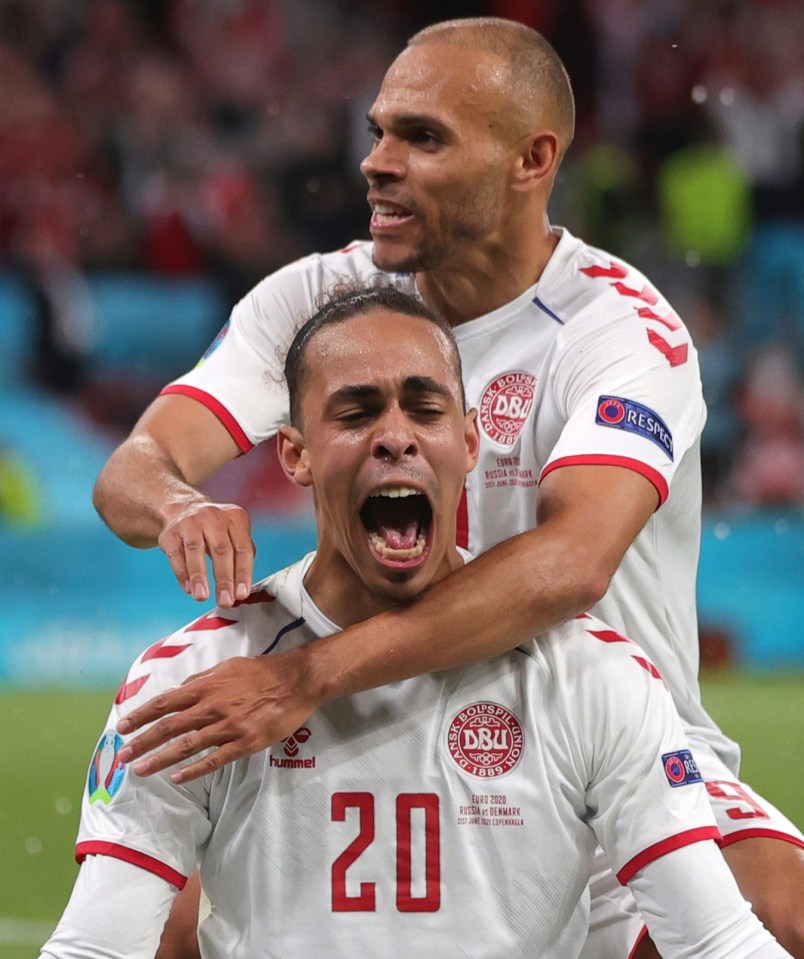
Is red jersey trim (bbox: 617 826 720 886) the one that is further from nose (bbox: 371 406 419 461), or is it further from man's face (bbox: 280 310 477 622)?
nose (bbox: 371 406 419 461)

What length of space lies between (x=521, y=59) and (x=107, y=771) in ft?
5.94

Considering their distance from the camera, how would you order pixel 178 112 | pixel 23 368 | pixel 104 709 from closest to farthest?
1. pixel 104 709
2. pixel 23 368
3. pixel 178 112

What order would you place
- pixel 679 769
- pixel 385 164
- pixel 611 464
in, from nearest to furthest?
pixel 679 769 < pixel 611 464 < pixel 385 164

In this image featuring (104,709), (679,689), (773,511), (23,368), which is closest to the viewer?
(679,689)

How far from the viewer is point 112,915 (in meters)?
2.46

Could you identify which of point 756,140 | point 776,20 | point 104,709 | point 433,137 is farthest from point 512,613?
point 776,20

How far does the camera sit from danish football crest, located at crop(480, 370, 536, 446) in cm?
352

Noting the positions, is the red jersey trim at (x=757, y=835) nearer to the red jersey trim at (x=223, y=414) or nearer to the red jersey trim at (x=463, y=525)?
the red jersey trim at (x=463, y=525)

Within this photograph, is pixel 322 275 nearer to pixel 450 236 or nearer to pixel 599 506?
pixel 450 236

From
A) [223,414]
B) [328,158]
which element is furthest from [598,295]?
[328,158]

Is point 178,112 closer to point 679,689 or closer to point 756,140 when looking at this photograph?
point 756,140

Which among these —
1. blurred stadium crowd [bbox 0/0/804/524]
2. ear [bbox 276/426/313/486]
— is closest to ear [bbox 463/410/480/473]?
ear [bbox 276/426/313/486]

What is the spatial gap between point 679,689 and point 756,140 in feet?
28.5

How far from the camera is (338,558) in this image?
273 centimetres
